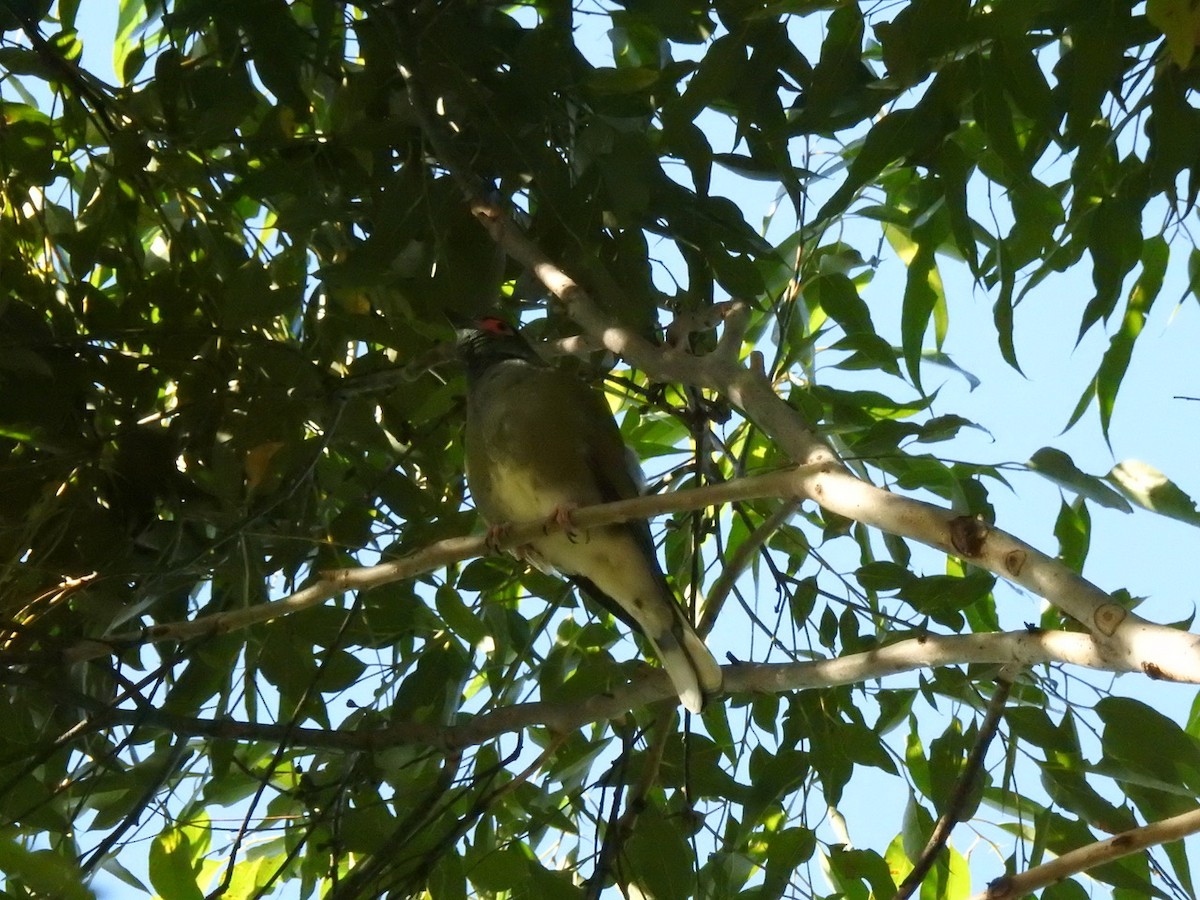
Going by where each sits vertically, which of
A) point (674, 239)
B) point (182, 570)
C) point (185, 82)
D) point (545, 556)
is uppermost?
point (185, 82)

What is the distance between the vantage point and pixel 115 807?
2.22m

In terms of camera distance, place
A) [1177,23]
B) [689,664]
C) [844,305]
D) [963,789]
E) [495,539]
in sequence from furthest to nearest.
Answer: [844,305] < [689,664] < [495,539] < [963,789] < [1177,23]

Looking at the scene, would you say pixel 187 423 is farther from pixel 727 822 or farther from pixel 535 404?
pixel 727 822

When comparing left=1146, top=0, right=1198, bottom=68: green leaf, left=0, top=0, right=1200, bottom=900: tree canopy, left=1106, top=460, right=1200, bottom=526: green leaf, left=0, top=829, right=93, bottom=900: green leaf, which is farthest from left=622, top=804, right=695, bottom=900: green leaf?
left=1146, top=0, right=1198, bottom=68: green leaf

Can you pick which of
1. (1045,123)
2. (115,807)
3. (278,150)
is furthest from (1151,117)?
(115,807)

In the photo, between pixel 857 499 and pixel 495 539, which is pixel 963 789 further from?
pixel 495 539

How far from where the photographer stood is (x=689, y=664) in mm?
2113

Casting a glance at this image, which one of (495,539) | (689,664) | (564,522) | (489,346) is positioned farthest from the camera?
(489,346)

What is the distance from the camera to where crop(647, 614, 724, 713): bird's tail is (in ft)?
6.61

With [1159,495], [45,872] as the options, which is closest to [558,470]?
[1159,495]

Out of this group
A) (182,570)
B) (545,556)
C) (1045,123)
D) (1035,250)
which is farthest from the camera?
(545,556)

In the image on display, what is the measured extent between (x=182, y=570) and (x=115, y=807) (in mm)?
516

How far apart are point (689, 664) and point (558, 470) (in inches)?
25.3

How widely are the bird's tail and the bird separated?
0.07 m
